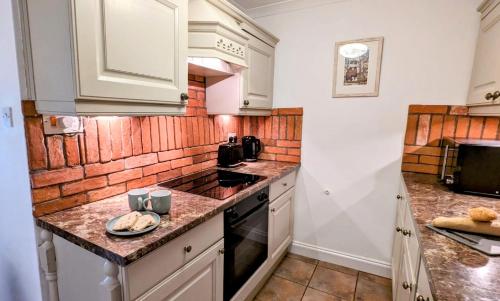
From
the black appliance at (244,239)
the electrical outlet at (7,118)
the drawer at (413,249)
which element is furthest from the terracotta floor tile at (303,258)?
the electrical outlet at (7,118)

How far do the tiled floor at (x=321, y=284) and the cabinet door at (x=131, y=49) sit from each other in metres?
1.64

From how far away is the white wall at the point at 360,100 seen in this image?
5.94 ft

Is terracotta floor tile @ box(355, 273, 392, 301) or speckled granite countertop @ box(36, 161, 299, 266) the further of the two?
terracotta floor tile @ box(355, 273, 392, 301)

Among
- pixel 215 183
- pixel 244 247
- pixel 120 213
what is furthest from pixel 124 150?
pixel 244 247

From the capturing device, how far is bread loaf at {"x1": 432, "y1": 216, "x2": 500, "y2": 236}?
3.13 ft

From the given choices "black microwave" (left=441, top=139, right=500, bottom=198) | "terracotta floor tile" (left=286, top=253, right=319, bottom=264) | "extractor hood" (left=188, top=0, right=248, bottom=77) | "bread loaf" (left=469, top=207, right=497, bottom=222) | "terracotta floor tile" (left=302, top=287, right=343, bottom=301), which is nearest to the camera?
"bread loaf" (left=469, top=207, right=497, bottom=222)

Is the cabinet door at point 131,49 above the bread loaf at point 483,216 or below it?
above

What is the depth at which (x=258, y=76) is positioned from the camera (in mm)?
2145

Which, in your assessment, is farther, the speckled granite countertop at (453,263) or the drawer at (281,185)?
the drawer at (281,185)

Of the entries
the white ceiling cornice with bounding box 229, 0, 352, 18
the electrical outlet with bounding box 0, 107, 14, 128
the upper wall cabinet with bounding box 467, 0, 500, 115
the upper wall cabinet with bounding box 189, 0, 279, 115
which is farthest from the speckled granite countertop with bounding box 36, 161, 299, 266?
the white ceiling cornice with bounding box 229, 0, 352, 18

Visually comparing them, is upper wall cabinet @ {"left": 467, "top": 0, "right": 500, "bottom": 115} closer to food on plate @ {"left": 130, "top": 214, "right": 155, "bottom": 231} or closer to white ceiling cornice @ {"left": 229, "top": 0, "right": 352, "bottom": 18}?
white ceiling cornice @ {"left": 229, "top": 0, "right": 352, "bottom": 18}

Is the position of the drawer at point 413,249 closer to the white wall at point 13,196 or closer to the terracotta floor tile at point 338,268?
the terracotta floor tile at point 338,268

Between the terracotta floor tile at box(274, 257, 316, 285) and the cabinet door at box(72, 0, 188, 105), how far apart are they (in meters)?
1.73

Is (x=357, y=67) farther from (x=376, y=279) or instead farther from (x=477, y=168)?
(x=376, y=279)
